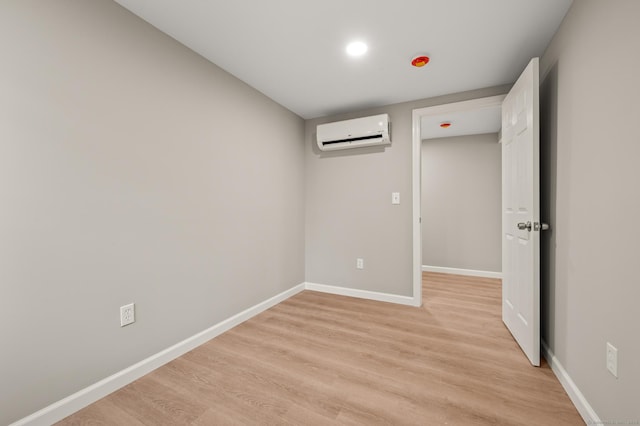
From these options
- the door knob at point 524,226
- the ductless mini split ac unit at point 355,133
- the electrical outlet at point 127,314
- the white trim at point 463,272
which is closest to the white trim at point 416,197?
the ductless mini split ac unit at point 355,133

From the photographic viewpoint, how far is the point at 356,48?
6.52 feet

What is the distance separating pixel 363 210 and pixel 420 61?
1617mm

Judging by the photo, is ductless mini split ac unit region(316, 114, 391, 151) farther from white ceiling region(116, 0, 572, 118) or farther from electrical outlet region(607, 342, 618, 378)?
electrical outlet region(607, 342, 618, 378)

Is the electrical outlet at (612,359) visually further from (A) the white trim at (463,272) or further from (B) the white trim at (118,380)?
(A) the white trim at (463,272)

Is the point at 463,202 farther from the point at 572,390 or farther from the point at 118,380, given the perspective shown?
the point at 118,380

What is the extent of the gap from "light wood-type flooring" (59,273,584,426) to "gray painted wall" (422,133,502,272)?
6.54 ft

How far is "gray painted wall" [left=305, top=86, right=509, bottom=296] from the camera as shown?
2955 mm

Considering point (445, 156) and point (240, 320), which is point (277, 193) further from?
point (445, 156)

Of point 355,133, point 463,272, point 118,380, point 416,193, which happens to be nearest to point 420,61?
point 355,133

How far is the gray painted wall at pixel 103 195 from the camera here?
1.21 meters

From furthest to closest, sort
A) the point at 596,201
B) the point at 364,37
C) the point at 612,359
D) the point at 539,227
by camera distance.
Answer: the point at 364,37 → the point at 539,227 → the point at 596,201 → the point at 612,359

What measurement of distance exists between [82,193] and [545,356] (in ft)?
10.0

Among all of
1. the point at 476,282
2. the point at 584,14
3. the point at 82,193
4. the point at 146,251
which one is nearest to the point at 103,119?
the point at 82,193

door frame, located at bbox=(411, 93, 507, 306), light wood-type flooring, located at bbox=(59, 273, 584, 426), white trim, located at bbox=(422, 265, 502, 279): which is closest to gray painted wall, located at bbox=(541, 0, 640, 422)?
light wood-type flooring, located at bbox=(59, 273, 584, 426)
